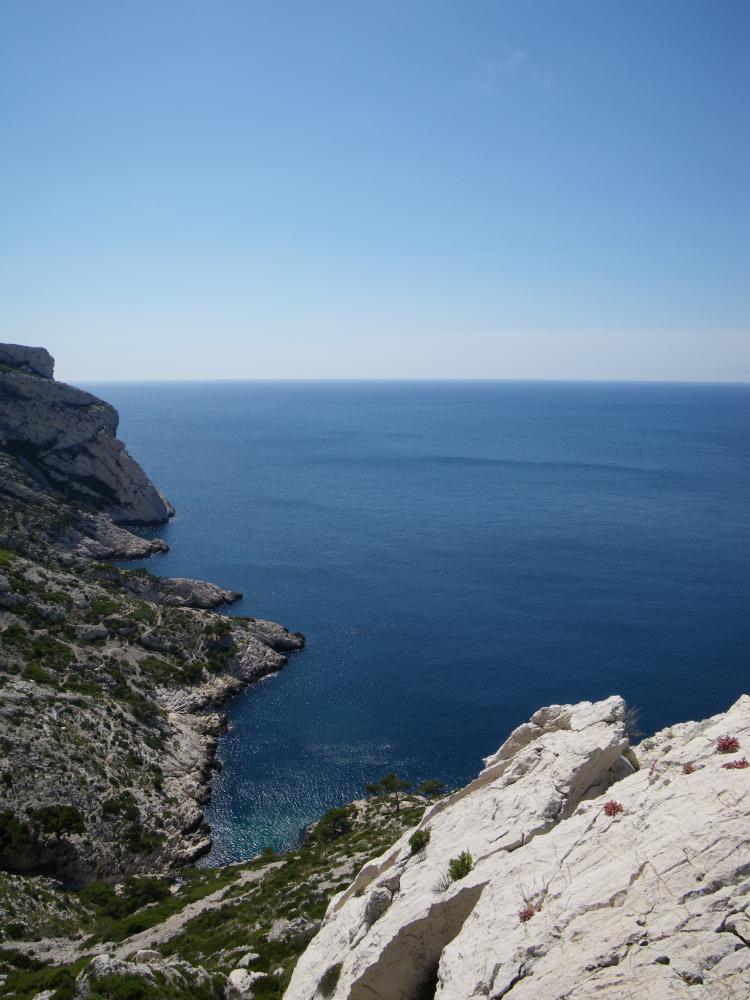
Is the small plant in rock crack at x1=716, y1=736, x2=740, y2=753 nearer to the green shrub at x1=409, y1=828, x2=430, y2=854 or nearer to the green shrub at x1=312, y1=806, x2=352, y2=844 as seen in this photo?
the green shrub at x1=409, y1=828, x2=430, y2=854

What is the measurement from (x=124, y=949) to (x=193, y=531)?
101m

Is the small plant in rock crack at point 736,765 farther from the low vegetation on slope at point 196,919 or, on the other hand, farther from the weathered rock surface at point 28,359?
the weathered rock surface at point 28,359

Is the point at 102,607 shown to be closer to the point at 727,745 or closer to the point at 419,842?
the point at 419,842

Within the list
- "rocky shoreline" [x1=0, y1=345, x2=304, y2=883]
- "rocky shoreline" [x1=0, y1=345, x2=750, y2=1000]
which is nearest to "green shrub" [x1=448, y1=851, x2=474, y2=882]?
"rocky shoreline" [x1=0, y1=345, x2=750, y2=1000]

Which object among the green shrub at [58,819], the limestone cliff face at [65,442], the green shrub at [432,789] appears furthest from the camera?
the limestone cliff face at [65,442]

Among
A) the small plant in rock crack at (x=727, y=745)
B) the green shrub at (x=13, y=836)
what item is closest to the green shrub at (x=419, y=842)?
the small plant in rock crack at (x=727, y=745)

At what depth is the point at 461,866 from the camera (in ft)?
64.7

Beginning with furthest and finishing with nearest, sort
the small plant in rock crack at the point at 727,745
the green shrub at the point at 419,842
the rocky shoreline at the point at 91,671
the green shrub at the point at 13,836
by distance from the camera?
the rocky shoreline at the point at 91,671 → the green shrub at the point at 13,836 → the green shrub at the point at 419,842 → the small plant in rock crack at the point at 727,745

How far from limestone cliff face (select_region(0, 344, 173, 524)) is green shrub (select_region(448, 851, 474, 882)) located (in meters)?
114

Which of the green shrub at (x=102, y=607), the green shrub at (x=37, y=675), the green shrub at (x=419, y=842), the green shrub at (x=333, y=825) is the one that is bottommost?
the green shrub at (x=333, y=825)

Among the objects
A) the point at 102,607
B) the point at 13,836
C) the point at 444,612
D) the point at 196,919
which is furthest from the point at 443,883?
the point at 444,612

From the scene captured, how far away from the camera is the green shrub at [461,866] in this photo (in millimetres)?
19578

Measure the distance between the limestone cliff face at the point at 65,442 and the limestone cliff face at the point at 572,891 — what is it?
4394 inches

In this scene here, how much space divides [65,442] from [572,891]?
125 metres
